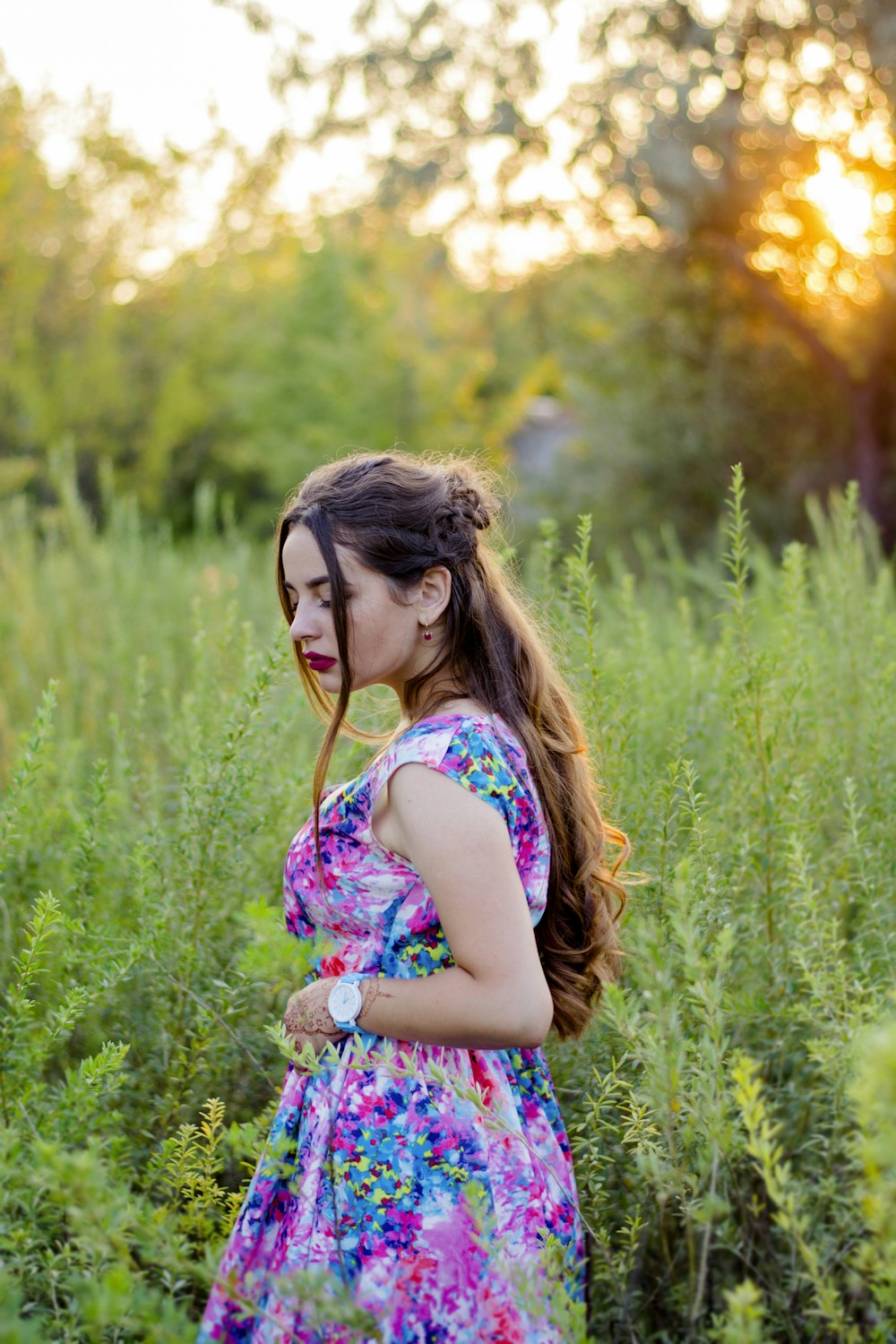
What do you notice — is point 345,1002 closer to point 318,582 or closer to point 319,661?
point 319,661

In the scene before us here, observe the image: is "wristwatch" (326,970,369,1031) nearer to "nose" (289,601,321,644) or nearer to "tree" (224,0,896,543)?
"nose" (289,601,321,644)

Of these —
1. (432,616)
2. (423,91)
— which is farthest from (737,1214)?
(423,91)

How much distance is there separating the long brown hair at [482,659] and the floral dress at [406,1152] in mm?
113

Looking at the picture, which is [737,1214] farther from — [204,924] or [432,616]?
[432,616]

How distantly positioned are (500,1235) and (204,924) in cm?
92

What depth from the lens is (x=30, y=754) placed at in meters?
1.97

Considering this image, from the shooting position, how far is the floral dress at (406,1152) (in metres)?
1.54

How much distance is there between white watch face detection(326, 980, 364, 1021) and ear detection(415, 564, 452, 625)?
1.77ft

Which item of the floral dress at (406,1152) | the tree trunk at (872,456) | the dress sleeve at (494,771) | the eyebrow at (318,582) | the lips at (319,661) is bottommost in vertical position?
the tree trunk at (872,456)

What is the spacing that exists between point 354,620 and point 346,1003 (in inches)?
21.0

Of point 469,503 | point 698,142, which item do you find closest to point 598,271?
point 698,142

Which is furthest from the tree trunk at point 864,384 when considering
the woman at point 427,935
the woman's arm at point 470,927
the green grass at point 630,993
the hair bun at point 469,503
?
the woman's arm at point 470,927

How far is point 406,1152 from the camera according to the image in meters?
1.61

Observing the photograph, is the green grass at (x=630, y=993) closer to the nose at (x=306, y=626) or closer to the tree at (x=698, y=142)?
the nose at (x=306, y=626)
